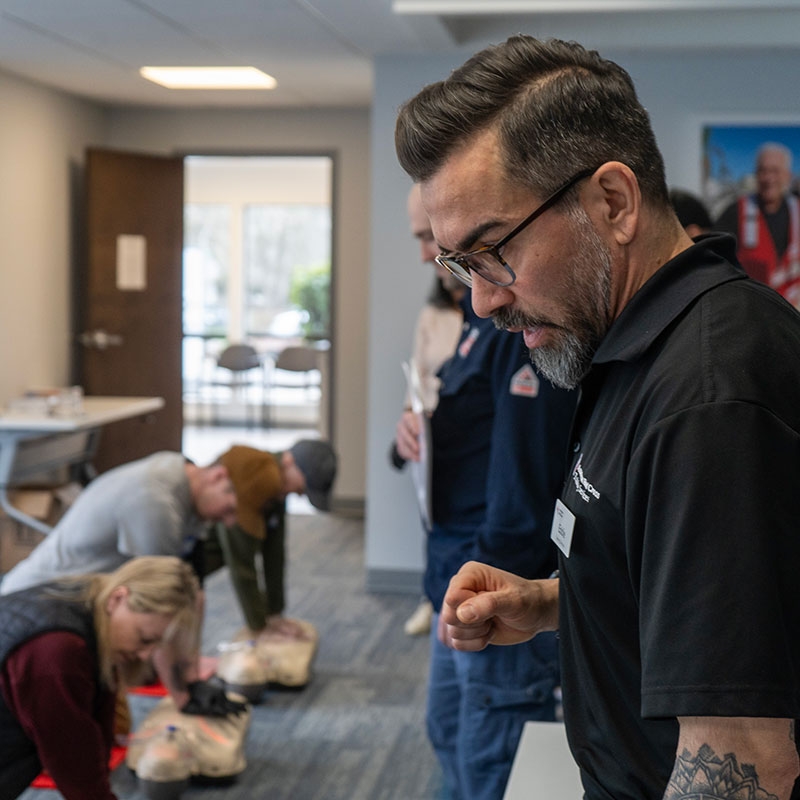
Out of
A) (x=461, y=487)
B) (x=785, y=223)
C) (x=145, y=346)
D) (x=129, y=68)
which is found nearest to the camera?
(x=461, y=487)

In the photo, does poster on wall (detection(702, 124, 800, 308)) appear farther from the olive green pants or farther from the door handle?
the door handle

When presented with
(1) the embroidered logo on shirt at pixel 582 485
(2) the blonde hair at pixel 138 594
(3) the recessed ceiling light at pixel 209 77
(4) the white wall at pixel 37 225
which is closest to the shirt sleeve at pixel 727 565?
(1) the embroidered logo on shirt at pixel 582 485

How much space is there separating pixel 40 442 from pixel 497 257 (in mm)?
4146

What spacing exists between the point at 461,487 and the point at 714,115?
294 cm

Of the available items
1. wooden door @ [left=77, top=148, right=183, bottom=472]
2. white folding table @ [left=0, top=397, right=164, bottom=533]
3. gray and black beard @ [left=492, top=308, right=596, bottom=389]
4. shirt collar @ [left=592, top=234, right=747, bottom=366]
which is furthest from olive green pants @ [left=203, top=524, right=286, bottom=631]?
shirt collar @ [left=592, top=234, right=747, bottom=366]

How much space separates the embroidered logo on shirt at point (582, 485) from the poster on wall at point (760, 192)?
387 centimetres

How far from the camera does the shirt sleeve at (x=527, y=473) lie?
1.92 m

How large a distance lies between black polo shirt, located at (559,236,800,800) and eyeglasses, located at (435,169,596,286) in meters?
0.11

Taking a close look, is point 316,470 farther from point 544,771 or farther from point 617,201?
point 617,201

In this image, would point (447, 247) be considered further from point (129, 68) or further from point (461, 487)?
point (129, 68)

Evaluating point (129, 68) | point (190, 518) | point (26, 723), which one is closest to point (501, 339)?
point (26, 723)

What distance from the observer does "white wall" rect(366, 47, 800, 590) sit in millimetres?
4535

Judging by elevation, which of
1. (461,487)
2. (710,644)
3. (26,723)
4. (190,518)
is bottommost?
(26,723)

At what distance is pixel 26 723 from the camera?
218cm
